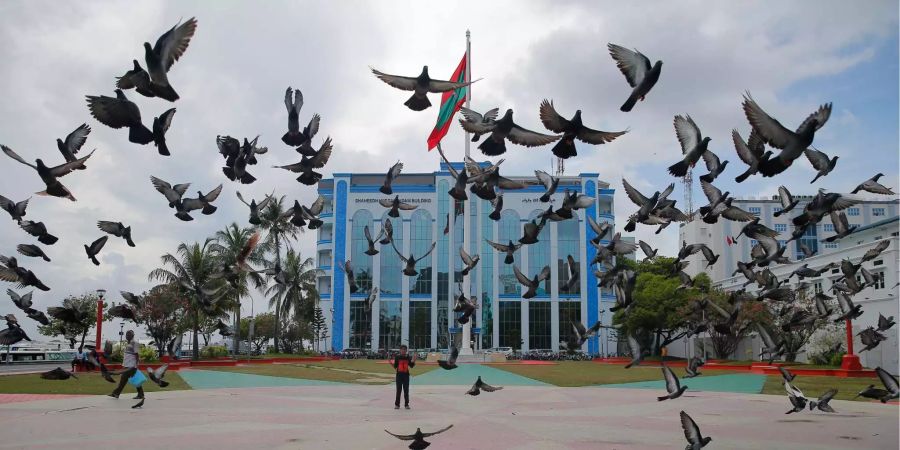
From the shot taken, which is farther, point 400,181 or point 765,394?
point 400,181

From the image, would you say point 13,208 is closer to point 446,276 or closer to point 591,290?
point 446,276

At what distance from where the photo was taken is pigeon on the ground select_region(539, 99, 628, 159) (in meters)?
7.97

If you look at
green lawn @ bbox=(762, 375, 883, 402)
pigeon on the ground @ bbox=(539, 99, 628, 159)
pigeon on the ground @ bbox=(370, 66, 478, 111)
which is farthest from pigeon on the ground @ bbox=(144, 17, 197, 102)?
green lawn @ bbox=(762, 375, 883, 402)

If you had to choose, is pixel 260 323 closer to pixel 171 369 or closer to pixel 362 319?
pixel 362 319

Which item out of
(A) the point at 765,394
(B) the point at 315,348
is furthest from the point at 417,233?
(A) the point at 765,394

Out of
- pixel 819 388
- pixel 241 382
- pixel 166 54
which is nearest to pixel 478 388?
pixel 166 54

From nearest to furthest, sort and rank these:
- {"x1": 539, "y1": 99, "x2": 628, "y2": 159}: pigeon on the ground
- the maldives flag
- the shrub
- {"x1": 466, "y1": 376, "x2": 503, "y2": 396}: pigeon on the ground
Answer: {"x1": 539, "y1": 99, "x2": 628, "y2": 159}: pigeon on the ground
{"x1": 466, "y1": 376, "x2": 503, "y2": 396}: pigeon on the ground
the maldives flag
the shrub

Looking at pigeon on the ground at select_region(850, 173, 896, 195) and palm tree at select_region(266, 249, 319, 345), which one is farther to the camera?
palm tree at select_region(266, 249, 319, 345)

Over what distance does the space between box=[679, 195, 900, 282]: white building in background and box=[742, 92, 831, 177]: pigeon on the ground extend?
7093 centimetres

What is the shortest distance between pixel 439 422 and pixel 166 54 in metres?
8.07

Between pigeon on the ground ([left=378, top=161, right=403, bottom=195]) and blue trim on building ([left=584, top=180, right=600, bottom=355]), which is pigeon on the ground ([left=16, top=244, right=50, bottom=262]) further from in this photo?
blue trim on building ([left=584, top=180, right=600, bottom=355])

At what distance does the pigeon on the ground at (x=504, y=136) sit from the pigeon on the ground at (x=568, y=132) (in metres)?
0.15

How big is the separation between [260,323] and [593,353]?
38.5 metres

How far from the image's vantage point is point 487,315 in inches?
2662
